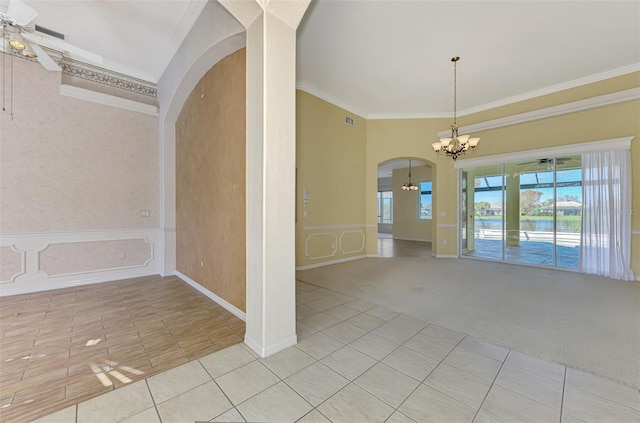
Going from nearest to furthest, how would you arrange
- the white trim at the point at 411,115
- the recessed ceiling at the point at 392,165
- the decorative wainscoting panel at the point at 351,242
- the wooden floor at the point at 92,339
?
the wooden floor at the point at 92,339
the decorative wainscoting panel at the point at 351,242
the white trim at the point at 411,115
the recessed ceiling at the point at 392,165

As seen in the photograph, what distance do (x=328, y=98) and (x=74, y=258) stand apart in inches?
223

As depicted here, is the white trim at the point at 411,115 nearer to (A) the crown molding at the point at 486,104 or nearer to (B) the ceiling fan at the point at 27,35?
(A) the crown molding at the point at 486,104

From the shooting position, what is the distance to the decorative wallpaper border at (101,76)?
→ 3962 millimetres

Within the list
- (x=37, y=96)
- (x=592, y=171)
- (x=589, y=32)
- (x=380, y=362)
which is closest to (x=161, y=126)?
(x=37, y=96)

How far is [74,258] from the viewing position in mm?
4055

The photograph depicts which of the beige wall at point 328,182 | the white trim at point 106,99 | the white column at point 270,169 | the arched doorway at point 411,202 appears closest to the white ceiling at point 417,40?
the white trim at point 106,99

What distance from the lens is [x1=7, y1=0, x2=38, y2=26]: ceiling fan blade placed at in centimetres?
222

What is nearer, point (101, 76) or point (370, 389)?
point (370, 389)

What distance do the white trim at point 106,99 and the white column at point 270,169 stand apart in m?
3.63

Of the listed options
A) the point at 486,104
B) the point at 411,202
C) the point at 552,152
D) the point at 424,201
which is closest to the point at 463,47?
the point at 486,104

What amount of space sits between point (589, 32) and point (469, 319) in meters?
4.44

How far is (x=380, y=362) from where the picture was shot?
1.97 meters

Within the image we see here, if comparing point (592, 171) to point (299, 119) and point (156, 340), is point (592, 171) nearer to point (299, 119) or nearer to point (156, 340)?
point (299, 119)

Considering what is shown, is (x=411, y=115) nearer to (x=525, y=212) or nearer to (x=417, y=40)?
(x=417, y=40)
